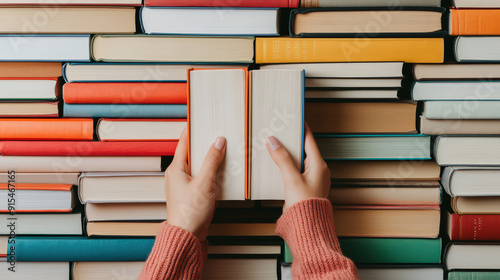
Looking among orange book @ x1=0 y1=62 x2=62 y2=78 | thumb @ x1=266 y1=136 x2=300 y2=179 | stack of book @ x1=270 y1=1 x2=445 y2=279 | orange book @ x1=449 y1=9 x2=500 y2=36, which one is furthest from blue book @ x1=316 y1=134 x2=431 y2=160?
orange book @ x1=0 y1=62 x2=62 y2=78

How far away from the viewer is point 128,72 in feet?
2.47

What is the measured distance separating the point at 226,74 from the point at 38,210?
48 centimetres

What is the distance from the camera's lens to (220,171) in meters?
0.69

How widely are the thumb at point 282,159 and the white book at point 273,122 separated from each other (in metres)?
0.01

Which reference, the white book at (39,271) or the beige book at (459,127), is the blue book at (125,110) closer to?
the white book at (39,271)

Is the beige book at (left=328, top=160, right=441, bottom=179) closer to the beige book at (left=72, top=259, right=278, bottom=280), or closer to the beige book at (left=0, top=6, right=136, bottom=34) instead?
the beige book at (left=72, top=259, right=278, bottom=280)

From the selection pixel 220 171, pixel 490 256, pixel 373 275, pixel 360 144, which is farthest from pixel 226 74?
pixel 490 256

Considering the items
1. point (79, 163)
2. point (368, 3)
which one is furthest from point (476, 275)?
point (79, 163)

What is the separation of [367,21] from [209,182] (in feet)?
1.38

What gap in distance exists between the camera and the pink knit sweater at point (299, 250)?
66 centimetres

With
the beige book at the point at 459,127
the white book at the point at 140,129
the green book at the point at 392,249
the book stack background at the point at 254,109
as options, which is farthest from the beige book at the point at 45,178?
the beige book at the point at 459,127

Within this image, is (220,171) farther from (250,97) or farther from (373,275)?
(373,275)

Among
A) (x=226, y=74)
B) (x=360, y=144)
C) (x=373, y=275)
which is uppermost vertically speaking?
(x=226, y=74)

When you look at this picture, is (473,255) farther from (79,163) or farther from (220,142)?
(79,163)
